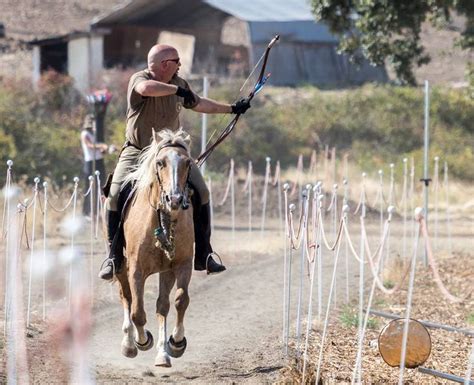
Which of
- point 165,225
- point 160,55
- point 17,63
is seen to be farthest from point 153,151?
point 17,63

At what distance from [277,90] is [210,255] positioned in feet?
95.9

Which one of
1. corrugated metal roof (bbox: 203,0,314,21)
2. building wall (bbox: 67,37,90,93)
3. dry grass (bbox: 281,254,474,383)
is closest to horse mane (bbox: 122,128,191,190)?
dry grass (bbox: 281,254,474,383)

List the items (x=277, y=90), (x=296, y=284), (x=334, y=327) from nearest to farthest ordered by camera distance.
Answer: (x=334, y=327)
(x=296, y=284)
(x=277, y=90)

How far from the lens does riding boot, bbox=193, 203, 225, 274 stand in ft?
29.5

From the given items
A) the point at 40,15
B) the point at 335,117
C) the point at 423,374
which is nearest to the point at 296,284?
the point at 423,374

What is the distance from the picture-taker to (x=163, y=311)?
8.64m

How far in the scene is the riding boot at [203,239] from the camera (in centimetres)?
898

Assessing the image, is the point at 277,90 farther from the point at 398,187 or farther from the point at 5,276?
the point at 5,276

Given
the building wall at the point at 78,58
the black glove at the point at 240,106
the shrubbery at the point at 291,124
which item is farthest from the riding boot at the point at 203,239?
the building wall at the point at 78,58

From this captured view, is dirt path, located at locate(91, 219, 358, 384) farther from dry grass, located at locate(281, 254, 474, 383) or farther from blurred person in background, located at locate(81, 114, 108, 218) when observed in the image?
blurred person in background, located at locate(81, 114, 108, 218)

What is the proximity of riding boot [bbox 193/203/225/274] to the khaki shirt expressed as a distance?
0.79 metres

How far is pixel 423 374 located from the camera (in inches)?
358

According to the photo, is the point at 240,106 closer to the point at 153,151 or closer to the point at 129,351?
the point at 153,151

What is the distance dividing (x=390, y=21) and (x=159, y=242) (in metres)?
12.2
